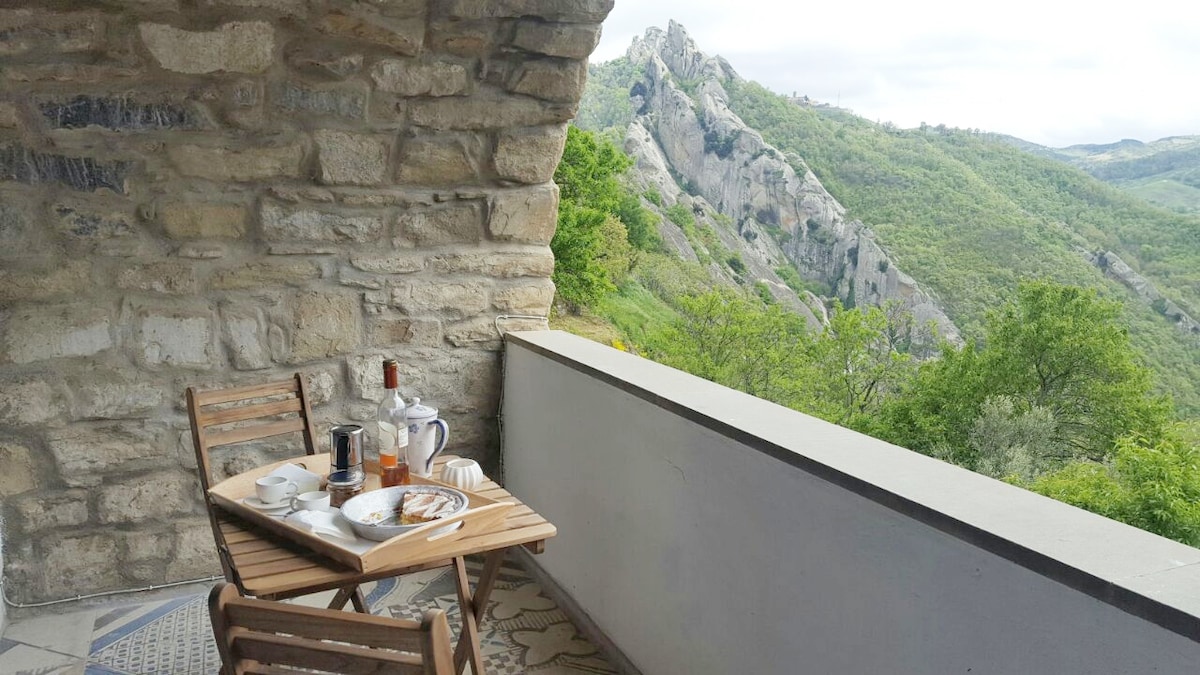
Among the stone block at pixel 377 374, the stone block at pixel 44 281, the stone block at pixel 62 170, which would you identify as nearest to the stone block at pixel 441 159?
the stone block at pixel 377 374

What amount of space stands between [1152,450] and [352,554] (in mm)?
4198

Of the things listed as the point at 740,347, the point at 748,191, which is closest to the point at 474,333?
the point at 740,347

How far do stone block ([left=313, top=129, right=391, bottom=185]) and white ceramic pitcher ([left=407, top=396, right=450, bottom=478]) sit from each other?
112 cm

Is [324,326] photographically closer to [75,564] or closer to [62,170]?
[62,170]

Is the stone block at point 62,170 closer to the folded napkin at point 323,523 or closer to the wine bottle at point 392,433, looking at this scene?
the wine bottle at point 392,433

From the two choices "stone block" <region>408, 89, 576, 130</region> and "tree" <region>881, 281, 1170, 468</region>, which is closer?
"stone block" <region>408, 89, 576, 130</region>

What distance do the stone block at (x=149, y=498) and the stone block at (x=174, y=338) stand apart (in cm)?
39

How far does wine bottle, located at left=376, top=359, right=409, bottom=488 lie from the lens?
6.11 ft

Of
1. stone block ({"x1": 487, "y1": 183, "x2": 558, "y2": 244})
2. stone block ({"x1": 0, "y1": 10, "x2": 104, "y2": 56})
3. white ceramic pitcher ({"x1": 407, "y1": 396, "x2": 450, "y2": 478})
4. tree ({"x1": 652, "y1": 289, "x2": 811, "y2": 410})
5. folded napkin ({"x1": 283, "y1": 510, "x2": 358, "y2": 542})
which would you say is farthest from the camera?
tree ({"x1": 652, "y1": 289, "x2": 811, "y2": 410})

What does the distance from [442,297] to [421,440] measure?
107cm

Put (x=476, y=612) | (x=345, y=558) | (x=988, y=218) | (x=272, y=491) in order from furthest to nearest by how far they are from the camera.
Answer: (x=988, y=218) → (x=476, y=612) → (x=272, y=491) → (x=345, y=558)

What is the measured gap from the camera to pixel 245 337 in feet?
8.75

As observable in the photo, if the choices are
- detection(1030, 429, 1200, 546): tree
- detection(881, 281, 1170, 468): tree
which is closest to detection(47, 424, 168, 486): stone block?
detection(1030, 429, 1200, 546): tree

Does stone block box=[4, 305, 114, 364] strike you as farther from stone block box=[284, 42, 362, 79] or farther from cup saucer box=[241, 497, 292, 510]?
cup saucer box=[241, 497, 292, 510]
